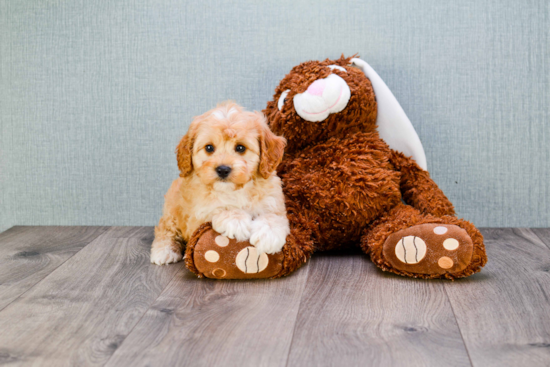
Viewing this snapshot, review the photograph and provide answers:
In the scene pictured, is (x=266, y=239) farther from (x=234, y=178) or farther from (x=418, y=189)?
(x=418, y=189)

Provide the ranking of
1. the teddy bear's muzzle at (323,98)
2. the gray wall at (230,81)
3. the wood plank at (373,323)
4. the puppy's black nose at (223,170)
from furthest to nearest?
the gray wall at (230,81), the teddy bear's muzzle at (323,98), the puppy's black nose at (223,170), the wood plank at (373,323)

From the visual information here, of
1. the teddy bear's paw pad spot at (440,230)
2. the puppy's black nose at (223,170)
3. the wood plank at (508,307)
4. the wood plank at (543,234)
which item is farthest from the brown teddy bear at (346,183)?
the wood plank at (543,234)

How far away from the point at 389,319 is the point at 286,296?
321mm

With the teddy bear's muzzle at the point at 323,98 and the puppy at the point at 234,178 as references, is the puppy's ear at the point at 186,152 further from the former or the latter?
the teddy bear's muzzle at the point at 323,98

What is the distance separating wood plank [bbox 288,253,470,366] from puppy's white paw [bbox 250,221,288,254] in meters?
0.17

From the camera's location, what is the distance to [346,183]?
1819 millimetres

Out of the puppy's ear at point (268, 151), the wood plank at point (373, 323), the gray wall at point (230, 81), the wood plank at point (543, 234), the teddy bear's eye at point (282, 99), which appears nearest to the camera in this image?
the wood plank at point (373, 323)

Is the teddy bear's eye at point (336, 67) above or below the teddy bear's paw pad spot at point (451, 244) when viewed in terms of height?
above

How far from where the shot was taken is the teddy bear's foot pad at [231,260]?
1594 millimetres

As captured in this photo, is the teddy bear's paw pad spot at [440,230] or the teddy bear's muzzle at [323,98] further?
the teddy bear's muzzle at [323,98]

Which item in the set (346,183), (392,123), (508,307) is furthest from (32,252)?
(508,307)

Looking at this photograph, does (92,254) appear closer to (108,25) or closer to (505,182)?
(108,25)

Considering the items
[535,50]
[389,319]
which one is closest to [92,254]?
[389,319]

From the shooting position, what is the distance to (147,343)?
1209 mm
